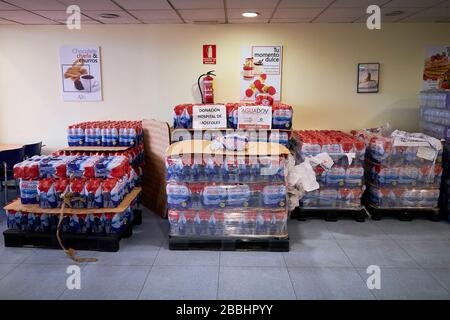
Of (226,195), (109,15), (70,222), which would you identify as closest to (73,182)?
(70,222)

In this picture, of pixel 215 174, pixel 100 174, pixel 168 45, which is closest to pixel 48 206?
pixel 100 174

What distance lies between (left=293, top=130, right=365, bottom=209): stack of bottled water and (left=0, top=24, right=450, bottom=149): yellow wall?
3.98 feet

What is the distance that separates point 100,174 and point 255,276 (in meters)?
2.00

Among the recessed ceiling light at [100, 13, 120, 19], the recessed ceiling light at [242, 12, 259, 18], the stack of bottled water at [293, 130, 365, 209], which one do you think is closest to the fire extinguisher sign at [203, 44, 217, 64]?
the recessed ceiling light at [242, 12, 259, 18]

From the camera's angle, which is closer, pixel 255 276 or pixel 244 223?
pixel 255 276

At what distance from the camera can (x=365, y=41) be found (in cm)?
570

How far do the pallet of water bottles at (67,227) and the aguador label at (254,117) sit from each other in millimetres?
2021

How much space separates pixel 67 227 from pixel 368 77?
4.85m

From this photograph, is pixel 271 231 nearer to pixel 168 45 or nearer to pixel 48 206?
pixel 48 206

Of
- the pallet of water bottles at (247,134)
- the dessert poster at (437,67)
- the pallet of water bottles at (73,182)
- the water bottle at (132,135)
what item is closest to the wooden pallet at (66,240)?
the pallet of water bottles at (73,182)

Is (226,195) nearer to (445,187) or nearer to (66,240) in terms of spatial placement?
(66,240)

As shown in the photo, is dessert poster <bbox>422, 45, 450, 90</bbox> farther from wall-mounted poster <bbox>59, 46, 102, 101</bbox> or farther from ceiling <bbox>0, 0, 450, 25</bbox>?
wall-mounted poster <bbox>59, 46, 102, 101</bbox>
